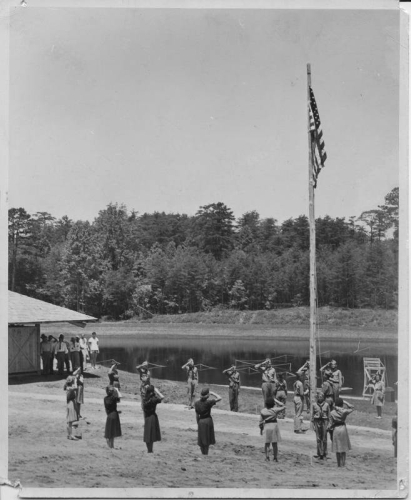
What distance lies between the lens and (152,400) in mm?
11711

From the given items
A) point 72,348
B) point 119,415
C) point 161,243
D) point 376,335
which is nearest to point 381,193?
point 119,415

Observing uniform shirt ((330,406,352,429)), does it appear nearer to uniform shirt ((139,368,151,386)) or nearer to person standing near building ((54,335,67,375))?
uniform shirt ((139,368,151,386))

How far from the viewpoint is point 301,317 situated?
33.8 m

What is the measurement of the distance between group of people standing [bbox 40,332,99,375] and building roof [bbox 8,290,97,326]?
69 cm

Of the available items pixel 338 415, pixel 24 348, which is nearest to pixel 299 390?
pixel 338 415

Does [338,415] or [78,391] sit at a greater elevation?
[78,391]

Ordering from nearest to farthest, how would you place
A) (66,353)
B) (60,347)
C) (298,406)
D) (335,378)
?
(298,406) → (335,378) → (60,347) → (66,353)

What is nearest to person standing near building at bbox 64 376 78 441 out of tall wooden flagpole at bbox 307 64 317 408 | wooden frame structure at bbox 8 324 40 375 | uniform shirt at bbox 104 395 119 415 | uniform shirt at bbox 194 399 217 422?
uniform shirt at bbox 104 395 119 415

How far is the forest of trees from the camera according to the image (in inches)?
639

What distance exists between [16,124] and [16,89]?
71 centimetres

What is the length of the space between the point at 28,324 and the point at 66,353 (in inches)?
51.4

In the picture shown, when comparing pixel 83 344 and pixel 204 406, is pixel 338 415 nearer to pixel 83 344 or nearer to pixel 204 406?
pixel 204 406

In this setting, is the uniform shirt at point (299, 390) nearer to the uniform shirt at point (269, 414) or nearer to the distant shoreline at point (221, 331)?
the uniform shirt at point (269, 414)

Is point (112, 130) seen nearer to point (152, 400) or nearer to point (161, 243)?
point (152, 400)
